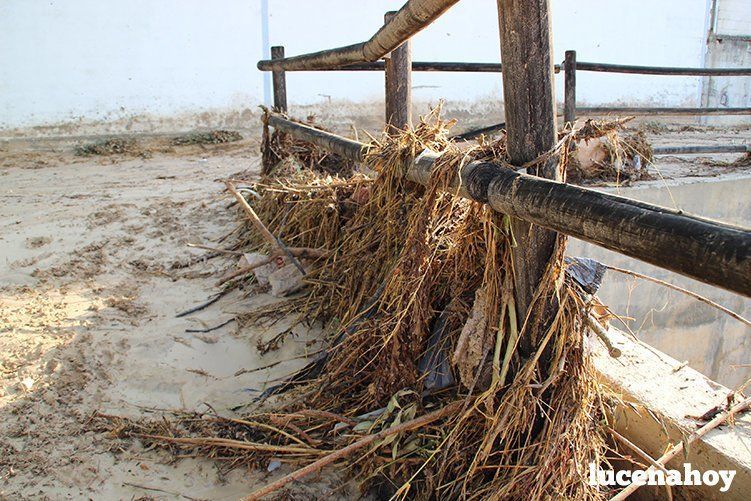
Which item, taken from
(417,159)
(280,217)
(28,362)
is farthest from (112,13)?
(417,159)

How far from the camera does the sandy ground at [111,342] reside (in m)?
1.81

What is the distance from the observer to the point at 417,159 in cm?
200

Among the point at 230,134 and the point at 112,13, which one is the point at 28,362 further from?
the point at 112,13

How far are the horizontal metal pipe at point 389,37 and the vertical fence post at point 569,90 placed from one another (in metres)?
2.13

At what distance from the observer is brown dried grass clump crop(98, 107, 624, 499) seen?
61.8 inches

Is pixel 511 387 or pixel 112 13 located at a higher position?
pixel 112 13

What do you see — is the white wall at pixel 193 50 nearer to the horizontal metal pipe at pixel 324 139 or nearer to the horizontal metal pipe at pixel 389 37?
the horizontal metal pipe at pixel 324 139

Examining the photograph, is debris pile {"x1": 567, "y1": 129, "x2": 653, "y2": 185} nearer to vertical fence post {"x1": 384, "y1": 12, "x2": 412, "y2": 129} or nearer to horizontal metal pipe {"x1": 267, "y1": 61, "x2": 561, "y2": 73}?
horizontal metal pipe {"x1": 267, "y1": 61, "x2": 561, "y2": 73}

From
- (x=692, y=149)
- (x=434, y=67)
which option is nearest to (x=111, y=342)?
(x=434, y=67)

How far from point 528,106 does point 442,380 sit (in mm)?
800

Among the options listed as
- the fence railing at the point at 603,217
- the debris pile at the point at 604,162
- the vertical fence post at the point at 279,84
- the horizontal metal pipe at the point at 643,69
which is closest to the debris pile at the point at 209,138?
the vertical fence post at the point at 279,84

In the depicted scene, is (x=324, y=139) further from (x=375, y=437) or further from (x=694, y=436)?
(x=694, y=436)

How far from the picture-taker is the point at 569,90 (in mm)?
4730

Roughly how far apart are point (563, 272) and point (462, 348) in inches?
13.4
